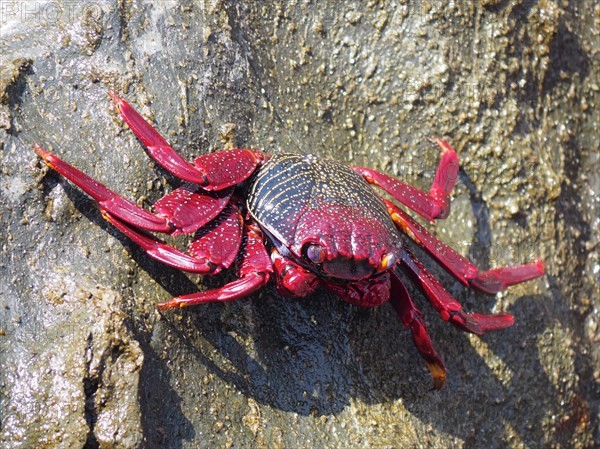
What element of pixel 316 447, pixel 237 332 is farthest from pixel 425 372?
pixel 237 332

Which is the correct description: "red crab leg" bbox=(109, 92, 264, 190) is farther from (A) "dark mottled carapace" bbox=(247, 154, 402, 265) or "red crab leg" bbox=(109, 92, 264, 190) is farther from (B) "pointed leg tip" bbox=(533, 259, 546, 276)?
(B) "pointed leg tip" bbox=(533, 259, 546, 276)

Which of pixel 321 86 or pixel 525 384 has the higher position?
pixel 321 86

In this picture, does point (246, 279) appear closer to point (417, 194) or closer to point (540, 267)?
point (417, 194)

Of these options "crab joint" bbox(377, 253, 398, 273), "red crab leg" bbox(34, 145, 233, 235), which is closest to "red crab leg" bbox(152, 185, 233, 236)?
"red crab leg" bbox(34, 145, 233, 235)

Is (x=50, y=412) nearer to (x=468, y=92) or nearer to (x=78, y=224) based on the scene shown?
(x=78, y=224)

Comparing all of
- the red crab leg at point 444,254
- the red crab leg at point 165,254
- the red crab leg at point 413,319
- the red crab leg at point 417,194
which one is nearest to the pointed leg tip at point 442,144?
the red crab leg at point 417,194

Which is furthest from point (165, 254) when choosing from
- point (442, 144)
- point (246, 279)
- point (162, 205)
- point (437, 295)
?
point (442, 144)
